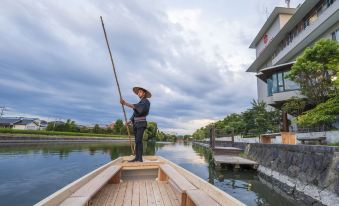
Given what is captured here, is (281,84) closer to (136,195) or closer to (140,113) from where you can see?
(140,113)

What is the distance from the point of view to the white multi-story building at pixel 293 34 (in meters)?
20.3

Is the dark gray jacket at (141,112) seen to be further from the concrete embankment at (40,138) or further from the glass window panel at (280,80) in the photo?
the concrete embankment at (40,138)

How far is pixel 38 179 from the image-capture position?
10375 millimetres

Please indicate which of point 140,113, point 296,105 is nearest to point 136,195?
point 140,113

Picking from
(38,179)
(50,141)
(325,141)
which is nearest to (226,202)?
(38,179)

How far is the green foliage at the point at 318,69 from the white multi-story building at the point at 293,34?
2.67 metres

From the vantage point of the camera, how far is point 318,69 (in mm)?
15953

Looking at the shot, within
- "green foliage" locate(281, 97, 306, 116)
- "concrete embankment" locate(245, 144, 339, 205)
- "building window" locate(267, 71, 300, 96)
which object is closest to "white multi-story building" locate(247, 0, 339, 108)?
"building window" locate(267, 71, 300, 96)

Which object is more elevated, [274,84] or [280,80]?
[280,80]

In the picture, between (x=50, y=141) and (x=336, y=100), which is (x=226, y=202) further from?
(x=50, y=141)

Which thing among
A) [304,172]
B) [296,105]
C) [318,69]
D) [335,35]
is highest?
[335,35]

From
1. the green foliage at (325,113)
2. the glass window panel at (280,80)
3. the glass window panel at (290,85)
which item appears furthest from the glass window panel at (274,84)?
the green foliage at (325,113)

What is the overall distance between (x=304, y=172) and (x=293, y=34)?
941 inches

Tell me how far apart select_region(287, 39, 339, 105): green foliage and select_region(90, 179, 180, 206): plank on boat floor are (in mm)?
14773
